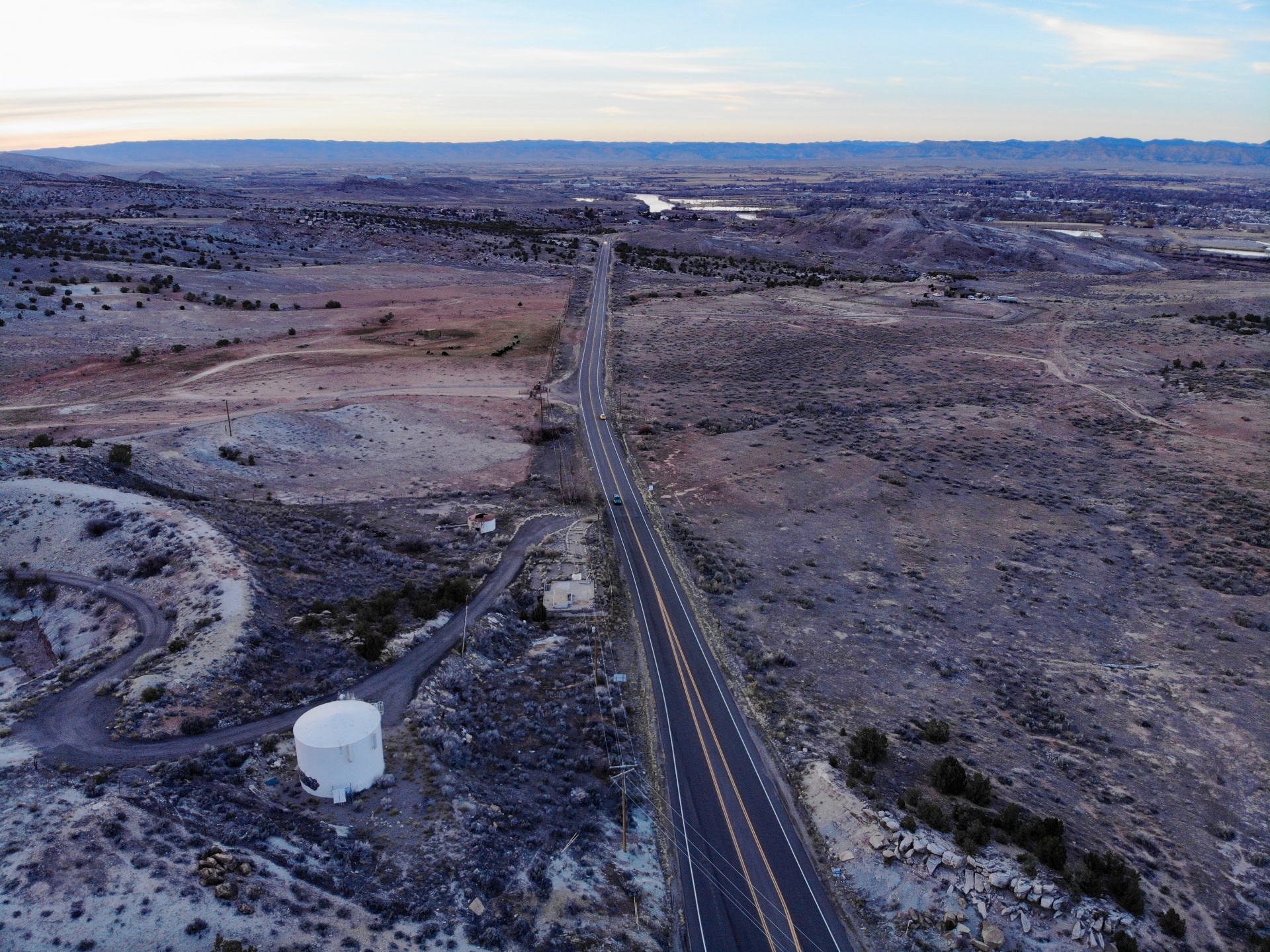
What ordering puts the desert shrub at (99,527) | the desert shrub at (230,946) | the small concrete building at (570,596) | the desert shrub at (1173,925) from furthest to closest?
the small concrete building at (570,596)
the desert shrub at (99,527)
the desert shrub at (1173,925)
the desert shrub at (230,946)

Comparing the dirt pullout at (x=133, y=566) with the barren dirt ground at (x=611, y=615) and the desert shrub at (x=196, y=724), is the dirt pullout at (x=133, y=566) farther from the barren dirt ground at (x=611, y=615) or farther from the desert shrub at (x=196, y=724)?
the desert shrub at (x=196, y=724)

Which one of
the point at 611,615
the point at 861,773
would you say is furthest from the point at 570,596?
the point at 861,773

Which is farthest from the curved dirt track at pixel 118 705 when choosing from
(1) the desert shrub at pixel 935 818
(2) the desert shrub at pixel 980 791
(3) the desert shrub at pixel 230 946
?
(2) the desert shrub at pixel 980 791

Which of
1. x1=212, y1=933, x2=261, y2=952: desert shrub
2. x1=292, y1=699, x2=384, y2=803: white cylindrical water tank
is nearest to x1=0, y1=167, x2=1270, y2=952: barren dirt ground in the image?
x1=212, y1=933, x2=261, y2=952: desert shrub

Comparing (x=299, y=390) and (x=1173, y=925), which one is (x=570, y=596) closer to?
(x=1173, y=925)

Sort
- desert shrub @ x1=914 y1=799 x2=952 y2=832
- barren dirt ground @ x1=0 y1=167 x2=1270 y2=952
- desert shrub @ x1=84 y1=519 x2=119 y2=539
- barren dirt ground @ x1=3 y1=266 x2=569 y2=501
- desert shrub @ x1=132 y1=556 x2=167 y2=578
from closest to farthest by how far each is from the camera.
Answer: barren dirt ground @ x1=0 y1=167 x2=1270 y2=952 → desert shrub @ x1=914 y1=799 x2=952 y2=832 → desert shrub @ x1=132 y1=556 x2=167 y2=578 → desert shrub @ x1=84 y1=519 x2=119 y2=539 → barren dirt ground @ x1=3 y1=266 x2=569 y2=501

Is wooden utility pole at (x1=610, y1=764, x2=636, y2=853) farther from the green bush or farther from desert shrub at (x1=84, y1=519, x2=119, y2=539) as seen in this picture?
desert shrub at (x1=84, y1=519, x2=119, y2=539)
